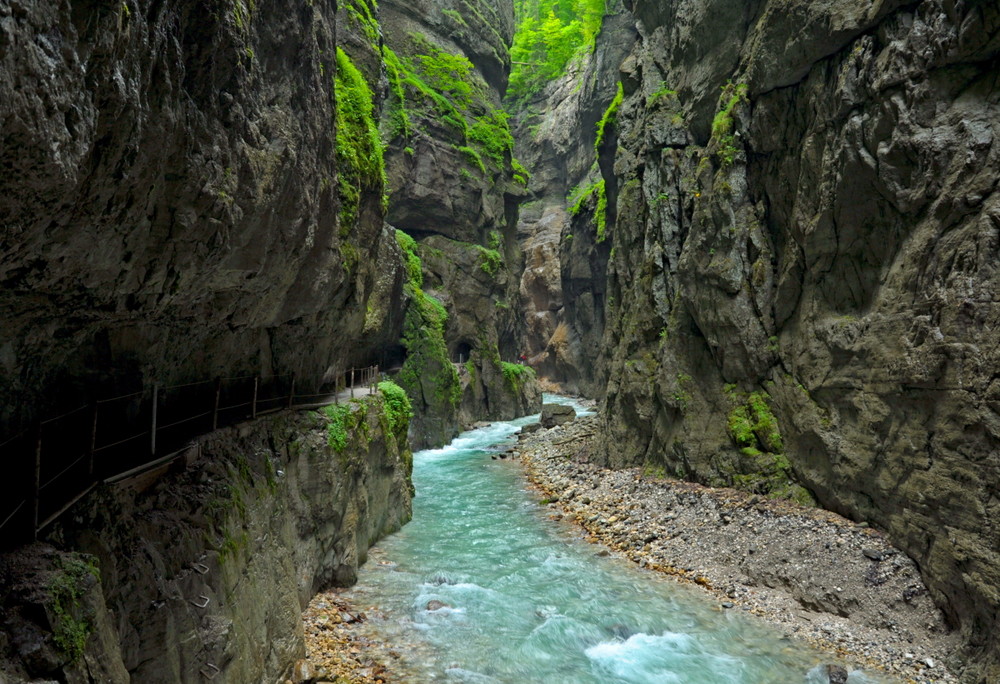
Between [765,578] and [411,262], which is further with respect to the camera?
[411,262]

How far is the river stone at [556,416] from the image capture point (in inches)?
1446

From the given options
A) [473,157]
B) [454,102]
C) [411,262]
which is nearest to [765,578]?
[411,262]

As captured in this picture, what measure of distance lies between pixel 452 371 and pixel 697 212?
1991cm

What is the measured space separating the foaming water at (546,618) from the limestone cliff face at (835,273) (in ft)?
12.8

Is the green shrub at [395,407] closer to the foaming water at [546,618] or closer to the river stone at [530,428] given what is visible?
the foaming water at [546,618]

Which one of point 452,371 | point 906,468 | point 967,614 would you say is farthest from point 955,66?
point 452,371

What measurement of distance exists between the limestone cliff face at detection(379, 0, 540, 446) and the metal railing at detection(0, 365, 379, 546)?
23517 mm

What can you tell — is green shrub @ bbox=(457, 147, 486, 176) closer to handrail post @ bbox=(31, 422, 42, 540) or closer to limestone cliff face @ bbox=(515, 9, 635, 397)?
limestone cliff face @ bbox=(515, 9, 635, 397)

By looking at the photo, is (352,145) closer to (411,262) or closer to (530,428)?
(411,262)

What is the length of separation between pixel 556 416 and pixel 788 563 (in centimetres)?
2481

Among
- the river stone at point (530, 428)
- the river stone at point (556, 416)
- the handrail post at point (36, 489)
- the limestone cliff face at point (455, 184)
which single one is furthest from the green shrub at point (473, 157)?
the handrail post at point (36, 489)

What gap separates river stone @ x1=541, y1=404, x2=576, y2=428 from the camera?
Answer: 36.7 metres

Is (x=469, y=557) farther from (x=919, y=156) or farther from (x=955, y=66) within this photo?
(x=955, y=66)

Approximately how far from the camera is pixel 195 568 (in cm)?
646
